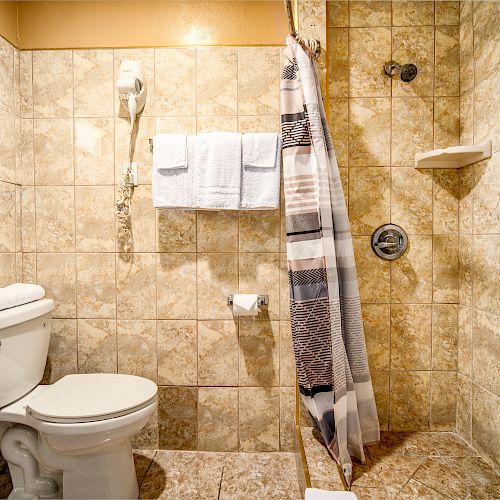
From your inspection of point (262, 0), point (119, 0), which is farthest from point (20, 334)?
point (262, 0)

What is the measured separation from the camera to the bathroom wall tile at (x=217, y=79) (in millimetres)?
1684

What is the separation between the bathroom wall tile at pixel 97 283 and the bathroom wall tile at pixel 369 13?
1.59 metres

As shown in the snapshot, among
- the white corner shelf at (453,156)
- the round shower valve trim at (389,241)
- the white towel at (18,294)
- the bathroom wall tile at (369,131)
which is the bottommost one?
the white towel at (18,294)

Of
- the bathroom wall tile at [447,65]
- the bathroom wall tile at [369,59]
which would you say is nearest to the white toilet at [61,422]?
the bathroom wall tile at [369,59]

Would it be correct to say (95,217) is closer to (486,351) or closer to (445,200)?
(445,200)

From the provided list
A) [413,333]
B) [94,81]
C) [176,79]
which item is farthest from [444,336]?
[94,81]

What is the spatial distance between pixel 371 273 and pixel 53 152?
1.61 meters

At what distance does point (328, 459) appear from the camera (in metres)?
1.37

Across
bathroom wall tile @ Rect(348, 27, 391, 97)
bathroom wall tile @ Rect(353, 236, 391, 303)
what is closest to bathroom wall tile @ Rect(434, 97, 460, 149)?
bathroom wall tile @ Rect(348, 27, 391, 97)

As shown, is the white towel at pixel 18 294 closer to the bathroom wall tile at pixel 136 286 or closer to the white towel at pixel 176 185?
the bathroom wall tile at pixel 136 286

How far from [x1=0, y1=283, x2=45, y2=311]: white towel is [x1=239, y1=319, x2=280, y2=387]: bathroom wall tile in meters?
0.91

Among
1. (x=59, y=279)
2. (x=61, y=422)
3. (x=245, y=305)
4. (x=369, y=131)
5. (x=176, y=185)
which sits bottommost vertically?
(x=61, y=422)

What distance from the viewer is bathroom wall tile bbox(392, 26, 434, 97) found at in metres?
1.67

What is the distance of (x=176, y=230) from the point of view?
1709mm
